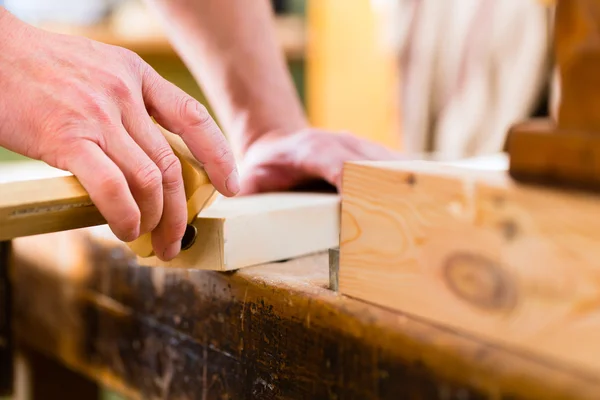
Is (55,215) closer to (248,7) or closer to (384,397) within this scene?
(384,397)

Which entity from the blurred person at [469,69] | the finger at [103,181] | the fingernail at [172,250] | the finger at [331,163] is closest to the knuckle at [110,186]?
the finger at [103,181]

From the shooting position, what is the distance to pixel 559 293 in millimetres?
471

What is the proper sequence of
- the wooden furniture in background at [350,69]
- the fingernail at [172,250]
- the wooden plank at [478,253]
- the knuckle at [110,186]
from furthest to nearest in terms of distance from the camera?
the wooden furniture in background at [350,69], the fingernail at [172,250], the knuckle at [110,186], the wooden plank at [478,253]

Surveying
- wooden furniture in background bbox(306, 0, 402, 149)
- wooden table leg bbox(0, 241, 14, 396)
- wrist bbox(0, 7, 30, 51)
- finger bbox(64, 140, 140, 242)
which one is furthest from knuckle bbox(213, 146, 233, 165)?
wooden furniture in background bbox(306, 0, 402, 149)

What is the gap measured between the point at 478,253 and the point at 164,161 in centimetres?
31

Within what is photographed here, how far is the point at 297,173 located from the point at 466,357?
453 mm

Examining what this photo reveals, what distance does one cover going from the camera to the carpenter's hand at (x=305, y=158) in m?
0.86

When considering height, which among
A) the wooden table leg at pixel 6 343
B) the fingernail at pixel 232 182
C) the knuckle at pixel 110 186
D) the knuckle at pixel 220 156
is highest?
the knuckle at pixel 220 156

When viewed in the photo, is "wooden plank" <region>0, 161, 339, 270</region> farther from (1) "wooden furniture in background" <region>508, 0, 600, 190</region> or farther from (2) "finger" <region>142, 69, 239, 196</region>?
(1) "wooden furniture in background" <region>508, 0, 600, 190</region>

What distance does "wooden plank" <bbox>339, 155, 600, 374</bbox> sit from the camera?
18.3 inches

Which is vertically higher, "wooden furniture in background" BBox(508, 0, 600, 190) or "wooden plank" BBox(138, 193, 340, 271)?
"wooden furniture in background" BBox(508, 0, 600, 190)

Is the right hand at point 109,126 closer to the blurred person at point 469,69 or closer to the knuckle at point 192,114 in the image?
the knuckle at point 192,114

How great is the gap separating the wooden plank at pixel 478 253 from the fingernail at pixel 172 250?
7.0 inches

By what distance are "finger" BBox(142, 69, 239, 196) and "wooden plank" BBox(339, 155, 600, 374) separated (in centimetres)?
14
